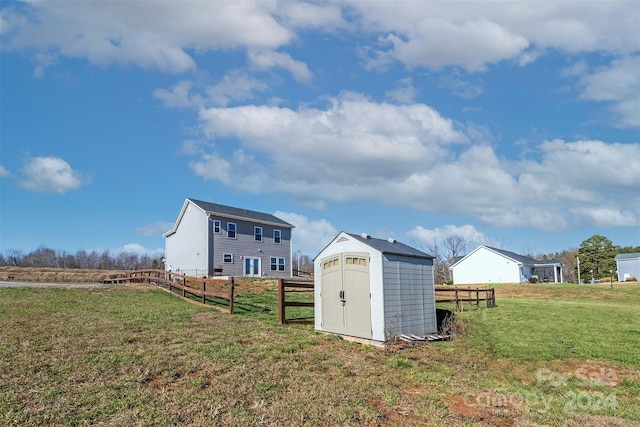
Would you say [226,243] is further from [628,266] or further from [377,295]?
[628,266]

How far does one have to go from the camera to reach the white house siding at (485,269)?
47062 mm

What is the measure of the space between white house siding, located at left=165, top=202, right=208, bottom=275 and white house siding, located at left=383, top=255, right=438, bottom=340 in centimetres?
2143

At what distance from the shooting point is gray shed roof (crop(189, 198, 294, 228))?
32.6 meters

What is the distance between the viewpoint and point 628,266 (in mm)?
52969

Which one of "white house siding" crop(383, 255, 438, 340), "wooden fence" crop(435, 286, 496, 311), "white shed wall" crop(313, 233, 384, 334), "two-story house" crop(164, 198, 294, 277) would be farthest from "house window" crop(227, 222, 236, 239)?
"white house siding" crop(383, 255, 438, 340)

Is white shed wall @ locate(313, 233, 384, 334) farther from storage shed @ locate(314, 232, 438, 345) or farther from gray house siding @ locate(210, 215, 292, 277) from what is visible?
gray house siding @ locate(210, 215, 292, 277)

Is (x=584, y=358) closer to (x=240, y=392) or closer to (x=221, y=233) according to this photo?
(x=240, y=392)

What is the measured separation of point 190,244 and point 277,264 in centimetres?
730

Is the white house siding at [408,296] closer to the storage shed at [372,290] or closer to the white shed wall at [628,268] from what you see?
the storage shed at [372,290]

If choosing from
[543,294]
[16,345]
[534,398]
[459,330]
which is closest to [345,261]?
[459,330]

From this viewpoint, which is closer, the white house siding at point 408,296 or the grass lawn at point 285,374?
the grass lawn at point 285,374

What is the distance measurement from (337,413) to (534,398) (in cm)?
358

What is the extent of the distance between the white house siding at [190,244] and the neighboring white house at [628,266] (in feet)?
160

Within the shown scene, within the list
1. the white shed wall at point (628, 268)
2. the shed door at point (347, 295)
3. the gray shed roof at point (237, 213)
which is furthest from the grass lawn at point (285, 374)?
the white shed wall at point (628, 268)
